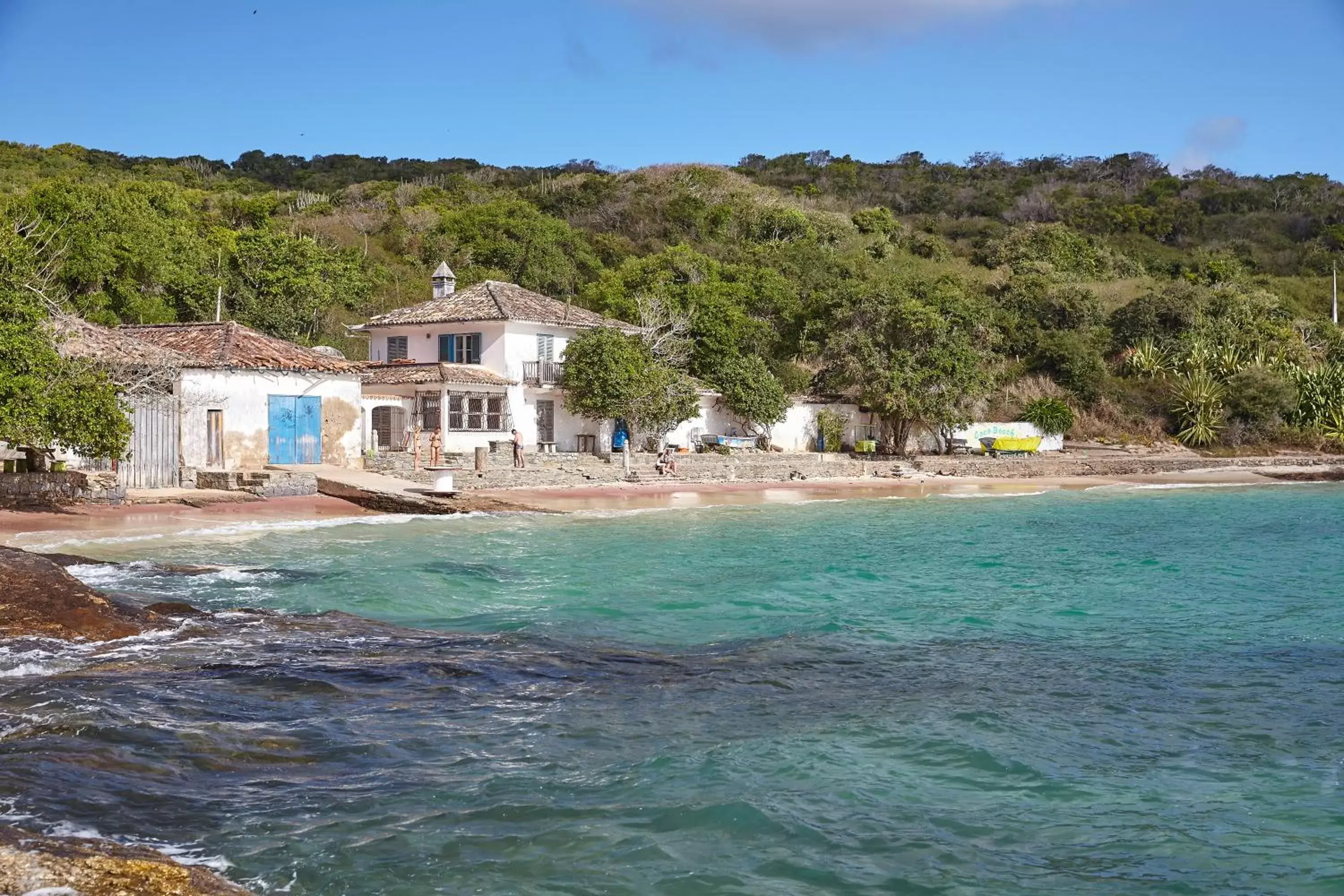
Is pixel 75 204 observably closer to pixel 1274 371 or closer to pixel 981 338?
A: pixel 981 338

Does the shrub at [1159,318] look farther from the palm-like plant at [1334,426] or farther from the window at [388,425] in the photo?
the window at [388,425]

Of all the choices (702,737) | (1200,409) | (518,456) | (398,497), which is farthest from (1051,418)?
(702,737)

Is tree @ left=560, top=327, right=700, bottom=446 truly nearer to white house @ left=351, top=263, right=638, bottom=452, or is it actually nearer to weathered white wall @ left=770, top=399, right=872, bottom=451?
A: white house @ left=351, top=263, right=638, bottom=452

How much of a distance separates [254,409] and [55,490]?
6.74m

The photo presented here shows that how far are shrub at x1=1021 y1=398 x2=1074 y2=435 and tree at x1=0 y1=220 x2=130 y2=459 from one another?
3426cm

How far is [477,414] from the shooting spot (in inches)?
1460

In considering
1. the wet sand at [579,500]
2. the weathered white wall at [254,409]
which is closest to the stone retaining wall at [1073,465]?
the wet sand at [579,500]

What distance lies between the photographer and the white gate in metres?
26.7

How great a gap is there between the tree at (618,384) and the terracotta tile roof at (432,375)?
2.13 m

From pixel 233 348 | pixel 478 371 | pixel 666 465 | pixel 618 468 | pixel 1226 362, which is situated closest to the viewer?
Answer: pixel 233 348

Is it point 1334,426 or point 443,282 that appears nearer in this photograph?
point 443,282

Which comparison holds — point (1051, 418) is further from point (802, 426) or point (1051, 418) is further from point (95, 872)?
point (95, 872)

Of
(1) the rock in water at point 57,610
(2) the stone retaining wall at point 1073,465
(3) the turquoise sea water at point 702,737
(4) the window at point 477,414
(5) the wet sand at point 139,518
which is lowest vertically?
(3) the turquoise sea water at point 702,737

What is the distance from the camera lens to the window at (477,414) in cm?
3647
